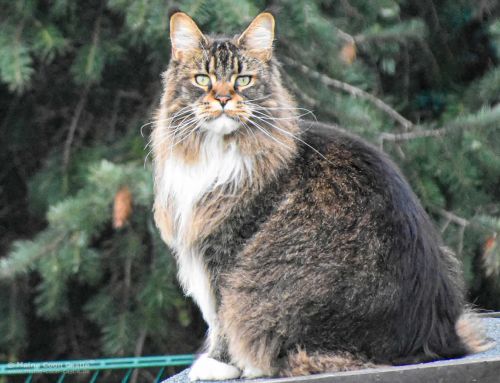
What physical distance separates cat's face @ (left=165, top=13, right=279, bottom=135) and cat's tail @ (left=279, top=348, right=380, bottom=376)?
0.69 metres

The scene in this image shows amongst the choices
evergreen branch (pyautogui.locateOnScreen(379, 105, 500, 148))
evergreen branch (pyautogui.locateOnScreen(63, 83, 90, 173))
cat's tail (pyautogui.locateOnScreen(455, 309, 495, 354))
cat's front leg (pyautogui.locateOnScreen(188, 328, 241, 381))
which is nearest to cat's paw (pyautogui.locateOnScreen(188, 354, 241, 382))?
cat's front leg (pyautogui.locateOnScreen(188, 328, 241, 381))

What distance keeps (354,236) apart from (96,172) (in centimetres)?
135

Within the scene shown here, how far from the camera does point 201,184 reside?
2.55 m

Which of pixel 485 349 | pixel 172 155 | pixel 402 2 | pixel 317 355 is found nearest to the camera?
pixel 317 355

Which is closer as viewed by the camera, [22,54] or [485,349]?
[485,349]

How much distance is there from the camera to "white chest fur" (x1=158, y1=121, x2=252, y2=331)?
98.9 inches

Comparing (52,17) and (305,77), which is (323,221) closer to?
(305,77)

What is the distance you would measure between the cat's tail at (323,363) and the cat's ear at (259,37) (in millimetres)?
917

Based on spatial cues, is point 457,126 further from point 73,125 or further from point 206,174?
point 73,125

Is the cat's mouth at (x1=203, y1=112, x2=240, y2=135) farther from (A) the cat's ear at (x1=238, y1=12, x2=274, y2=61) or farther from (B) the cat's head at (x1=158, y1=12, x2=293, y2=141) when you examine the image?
(A) the cat's ear at (x1=238, y1=12, x2=274, y2=61)

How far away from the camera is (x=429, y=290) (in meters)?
2.35

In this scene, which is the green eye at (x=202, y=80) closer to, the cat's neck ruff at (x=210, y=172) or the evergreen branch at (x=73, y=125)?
the cat's neck ruff at (x=210, y=172)

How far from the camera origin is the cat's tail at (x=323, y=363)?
2273 mm

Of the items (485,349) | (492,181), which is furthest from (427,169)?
(485,349)
